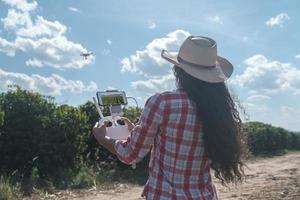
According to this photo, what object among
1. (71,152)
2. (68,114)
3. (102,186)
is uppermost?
(68,114)

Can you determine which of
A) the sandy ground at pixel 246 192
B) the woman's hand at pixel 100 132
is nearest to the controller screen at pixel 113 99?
the woman's hand at pixel 100 132

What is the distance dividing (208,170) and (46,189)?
29.5 ft

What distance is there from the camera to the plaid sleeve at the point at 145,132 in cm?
290

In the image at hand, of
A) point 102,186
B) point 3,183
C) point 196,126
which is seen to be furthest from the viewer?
point 102,186

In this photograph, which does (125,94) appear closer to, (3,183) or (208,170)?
(208,170)

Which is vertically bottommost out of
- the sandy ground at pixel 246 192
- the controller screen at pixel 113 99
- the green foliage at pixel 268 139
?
the sandy ground at pixel 246 192

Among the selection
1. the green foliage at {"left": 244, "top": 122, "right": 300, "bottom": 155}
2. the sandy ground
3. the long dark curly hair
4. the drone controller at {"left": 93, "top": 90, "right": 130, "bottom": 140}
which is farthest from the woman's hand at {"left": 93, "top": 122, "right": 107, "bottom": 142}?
the green foliage at {"left": 244, "top": 122, "right": 300, "bottom": 155}

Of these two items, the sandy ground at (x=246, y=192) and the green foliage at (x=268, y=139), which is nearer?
the sandy ground at (x=246, y=192)

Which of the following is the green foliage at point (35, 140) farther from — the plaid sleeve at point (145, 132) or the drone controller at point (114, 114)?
the plaid sleeve at point (145, 132)

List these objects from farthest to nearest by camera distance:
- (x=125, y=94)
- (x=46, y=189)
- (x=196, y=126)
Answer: (x=46, y=189)
(x=125, y=94)
(x=196, y=126)

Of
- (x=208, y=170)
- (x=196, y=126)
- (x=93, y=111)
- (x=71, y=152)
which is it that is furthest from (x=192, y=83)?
(x=93, y=111)

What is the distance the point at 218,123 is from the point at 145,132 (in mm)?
413

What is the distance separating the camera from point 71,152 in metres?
12.8

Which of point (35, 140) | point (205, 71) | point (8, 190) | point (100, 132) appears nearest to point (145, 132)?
point (100, 132)
